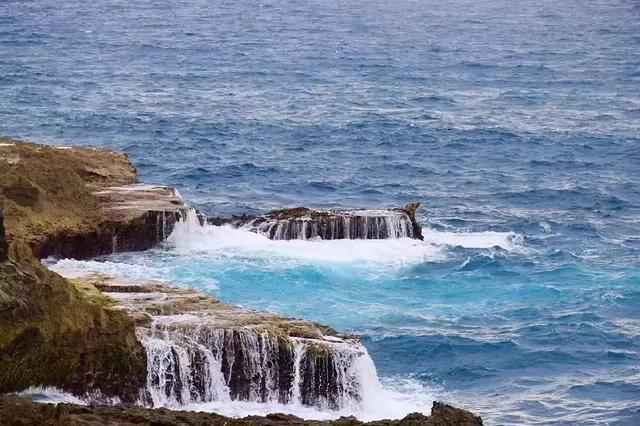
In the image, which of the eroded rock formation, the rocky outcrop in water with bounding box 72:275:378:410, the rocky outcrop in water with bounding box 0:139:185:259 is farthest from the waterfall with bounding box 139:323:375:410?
the rocky outcrop in water with bounding box 0:139:185:259

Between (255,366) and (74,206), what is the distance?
1069cm

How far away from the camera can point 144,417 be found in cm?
2114

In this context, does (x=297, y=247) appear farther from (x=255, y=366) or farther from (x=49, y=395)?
(x=49, y=395)

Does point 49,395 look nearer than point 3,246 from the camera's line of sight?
No

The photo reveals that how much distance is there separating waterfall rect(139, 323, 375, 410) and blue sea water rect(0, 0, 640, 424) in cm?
338

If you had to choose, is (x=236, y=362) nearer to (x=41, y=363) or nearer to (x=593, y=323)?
(x=41, y=363)

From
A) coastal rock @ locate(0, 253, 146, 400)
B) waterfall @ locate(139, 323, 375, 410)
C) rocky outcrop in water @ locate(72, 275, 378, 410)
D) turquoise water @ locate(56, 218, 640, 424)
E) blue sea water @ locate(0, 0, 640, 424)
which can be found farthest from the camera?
blue sea water @ locate(0, 0, 640, 424)

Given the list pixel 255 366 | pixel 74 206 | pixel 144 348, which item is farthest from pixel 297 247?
pixel 144 348

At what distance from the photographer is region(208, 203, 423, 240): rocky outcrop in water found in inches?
1583

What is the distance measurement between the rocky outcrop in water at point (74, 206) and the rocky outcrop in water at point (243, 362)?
23.7 ft

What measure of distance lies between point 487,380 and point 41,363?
11.4 metres

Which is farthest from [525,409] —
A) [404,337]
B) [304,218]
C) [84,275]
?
[304,218]

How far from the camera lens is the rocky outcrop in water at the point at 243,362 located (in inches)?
1041

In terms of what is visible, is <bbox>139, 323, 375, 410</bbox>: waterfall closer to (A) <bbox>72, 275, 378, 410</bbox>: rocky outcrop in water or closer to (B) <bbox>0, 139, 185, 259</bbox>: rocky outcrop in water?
(A) <bbox>72, 275, 378, 410</bbox>: rocky outcrop in water
